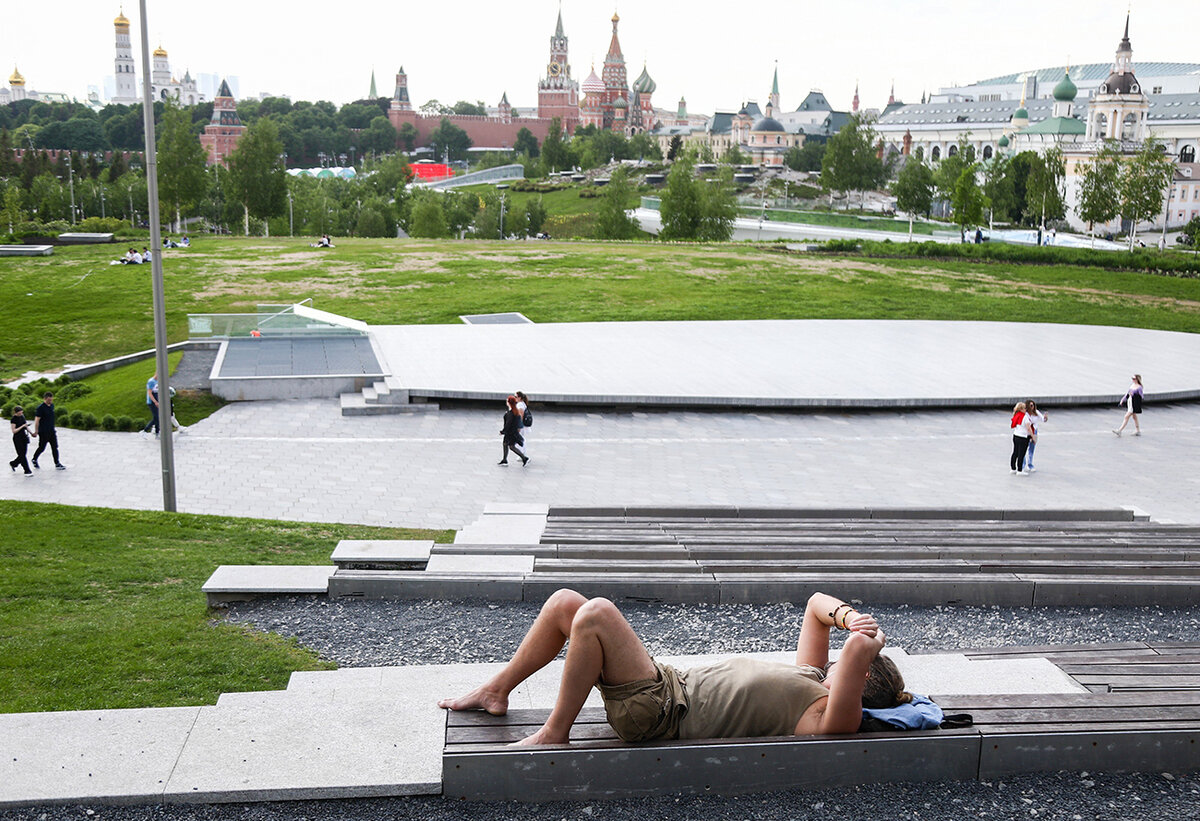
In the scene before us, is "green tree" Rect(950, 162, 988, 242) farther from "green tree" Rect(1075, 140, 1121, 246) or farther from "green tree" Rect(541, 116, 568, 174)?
"green tree" Rect(541, 116, 568, 174)

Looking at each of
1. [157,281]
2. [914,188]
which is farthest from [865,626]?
[914,188]

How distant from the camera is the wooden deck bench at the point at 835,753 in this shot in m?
4.61

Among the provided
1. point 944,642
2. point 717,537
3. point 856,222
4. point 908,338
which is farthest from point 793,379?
point 856,222

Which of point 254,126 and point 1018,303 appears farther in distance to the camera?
point 254,126

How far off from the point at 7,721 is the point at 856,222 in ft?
262

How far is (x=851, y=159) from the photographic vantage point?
94.6 m

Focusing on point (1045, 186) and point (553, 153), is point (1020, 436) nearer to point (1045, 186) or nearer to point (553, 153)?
point (1045, 186)

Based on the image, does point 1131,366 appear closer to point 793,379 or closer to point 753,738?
point 793,379

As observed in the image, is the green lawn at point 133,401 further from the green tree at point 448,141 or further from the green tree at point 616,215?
the green tree at point 448,141

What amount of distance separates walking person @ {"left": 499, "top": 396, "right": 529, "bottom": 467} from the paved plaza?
0.82 feet

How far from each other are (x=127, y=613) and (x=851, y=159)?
95.0m

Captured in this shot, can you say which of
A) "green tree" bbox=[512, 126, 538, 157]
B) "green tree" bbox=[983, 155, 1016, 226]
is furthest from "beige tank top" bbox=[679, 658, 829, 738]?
"green tree" bbox=[512, 126, 538, 157]

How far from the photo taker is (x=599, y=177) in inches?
5709

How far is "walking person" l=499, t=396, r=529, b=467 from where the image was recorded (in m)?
16.1
